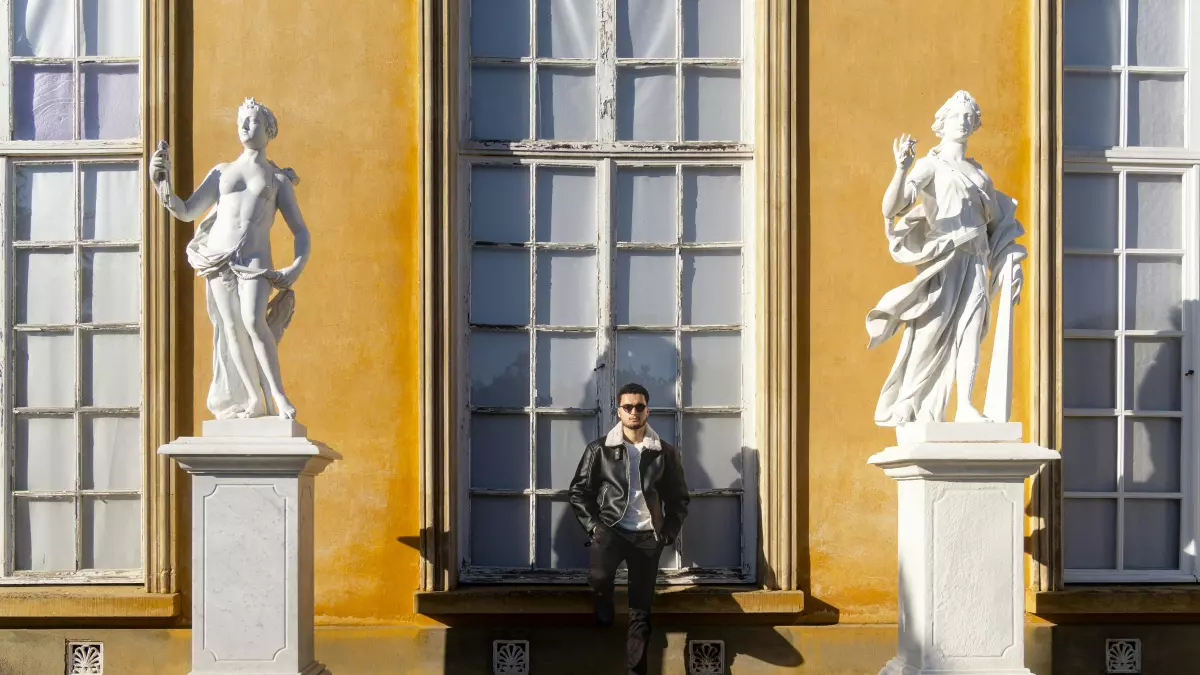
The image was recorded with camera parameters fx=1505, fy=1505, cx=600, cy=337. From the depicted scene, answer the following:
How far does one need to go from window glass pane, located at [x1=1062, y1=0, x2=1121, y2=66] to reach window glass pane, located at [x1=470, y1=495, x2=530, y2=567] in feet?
11.9

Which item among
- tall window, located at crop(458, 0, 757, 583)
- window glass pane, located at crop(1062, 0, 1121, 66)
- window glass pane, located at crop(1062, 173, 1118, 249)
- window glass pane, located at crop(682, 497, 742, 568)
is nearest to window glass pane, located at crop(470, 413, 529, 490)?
tall window, located at crop(458, 0, 757, 583)

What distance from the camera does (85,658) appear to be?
712cm

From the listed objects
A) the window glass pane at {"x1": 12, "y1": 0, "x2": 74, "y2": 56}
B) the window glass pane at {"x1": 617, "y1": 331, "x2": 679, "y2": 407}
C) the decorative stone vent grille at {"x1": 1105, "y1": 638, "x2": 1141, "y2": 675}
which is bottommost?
the decorative stone vent grille at {"x1": 1105, "y1": 638, "x2": 1141, "y2": 675}

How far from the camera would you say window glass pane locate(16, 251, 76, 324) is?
742 cm

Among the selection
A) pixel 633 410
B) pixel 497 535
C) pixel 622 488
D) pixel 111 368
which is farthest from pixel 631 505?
pixel 111 368

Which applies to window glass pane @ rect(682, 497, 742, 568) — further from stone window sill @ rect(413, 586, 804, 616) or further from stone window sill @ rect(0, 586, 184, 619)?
stone window sill @ rect(0, 586, 184, 619)

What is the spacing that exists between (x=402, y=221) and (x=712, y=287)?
1.58 metres

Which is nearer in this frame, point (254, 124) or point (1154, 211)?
point (254, 124)

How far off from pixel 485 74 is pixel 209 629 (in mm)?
3026

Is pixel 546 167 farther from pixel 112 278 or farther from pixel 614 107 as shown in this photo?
pixel 112 278

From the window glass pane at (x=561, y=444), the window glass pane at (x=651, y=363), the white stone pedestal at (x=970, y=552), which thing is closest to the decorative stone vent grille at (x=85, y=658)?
the window glass pane at (x=561, y=444)

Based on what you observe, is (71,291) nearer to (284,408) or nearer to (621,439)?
(284,408)

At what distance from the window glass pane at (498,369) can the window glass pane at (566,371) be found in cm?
8

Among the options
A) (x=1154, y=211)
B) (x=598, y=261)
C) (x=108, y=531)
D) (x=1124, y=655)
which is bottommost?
(x=1124, y=655)
